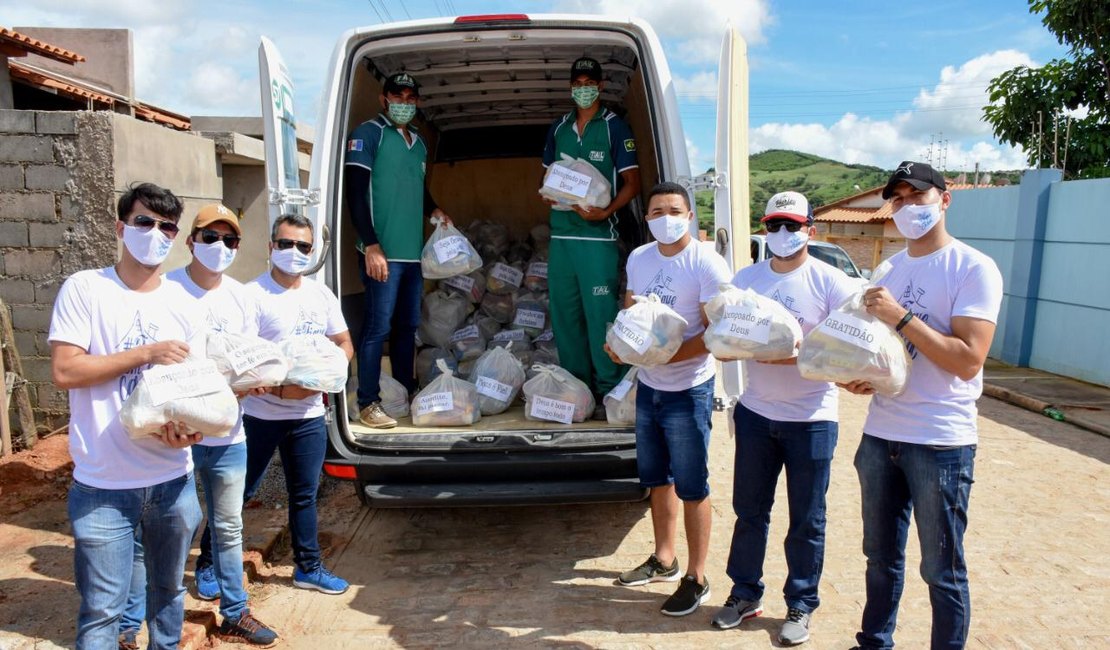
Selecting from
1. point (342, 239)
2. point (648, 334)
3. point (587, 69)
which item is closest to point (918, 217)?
point (648, 334)

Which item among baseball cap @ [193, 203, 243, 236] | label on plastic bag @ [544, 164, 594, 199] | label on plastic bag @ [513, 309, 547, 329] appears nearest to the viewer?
baseball cap @ [193, 203, 243, 236]

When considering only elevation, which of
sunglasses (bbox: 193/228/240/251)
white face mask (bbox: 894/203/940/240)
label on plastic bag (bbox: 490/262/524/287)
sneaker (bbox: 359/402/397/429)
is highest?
white face mask (bbox: 894/203/940/240)

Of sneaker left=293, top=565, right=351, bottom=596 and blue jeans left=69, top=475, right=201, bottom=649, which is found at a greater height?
blue jeans left=69, top=475, right=201, bottom=649

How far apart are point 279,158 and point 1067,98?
11.0 m

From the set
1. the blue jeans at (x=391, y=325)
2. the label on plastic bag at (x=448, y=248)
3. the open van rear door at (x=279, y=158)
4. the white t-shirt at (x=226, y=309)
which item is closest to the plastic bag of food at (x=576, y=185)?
the label on plastic bag at (x=448, y=248)

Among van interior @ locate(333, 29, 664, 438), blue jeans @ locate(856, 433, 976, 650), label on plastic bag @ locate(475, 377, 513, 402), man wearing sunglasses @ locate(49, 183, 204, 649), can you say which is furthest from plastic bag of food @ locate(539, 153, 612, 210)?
man wearing sunglasses @ locate(49, 183, 204, 649)

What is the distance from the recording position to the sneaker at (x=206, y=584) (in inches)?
131

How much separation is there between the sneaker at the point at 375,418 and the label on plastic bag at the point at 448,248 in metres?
0.92

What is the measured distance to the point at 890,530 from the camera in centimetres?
272

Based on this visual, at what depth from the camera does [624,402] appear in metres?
3.88

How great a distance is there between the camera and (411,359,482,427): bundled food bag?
13.2ft

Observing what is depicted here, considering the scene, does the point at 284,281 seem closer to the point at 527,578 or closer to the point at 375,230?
the point at 375,230

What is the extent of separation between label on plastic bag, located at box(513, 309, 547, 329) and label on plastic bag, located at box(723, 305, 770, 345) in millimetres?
2642

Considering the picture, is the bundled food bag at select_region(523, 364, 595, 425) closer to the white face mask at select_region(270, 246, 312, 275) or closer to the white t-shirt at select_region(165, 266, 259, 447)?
the white face mask at select_region(270, 246, 312, 275)
